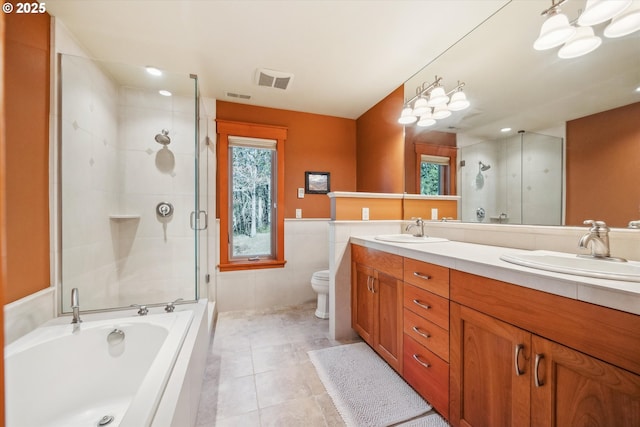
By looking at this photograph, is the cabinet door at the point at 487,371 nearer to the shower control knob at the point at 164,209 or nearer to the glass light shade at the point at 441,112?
the glass light shade at the point at 441,112

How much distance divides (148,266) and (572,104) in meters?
3.24

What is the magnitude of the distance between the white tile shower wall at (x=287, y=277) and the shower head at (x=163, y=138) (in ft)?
3.42

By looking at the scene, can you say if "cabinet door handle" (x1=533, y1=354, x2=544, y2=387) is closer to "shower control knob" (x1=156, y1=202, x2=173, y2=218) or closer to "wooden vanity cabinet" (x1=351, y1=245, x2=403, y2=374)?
"wooden vanity cabinet" (x1=351, y1=245, x2=403, y2=374)

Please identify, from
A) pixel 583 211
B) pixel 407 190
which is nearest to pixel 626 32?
pixel 583 211

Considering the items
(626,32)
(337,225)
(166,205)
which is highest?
(626,32)

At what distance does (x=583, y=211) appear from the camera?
122cm

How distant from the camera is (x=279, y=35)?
1.78 m

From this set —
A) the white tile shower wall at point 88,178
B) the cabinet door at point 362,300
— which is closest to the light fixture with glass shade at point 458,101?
the cabinet door at point 362,300

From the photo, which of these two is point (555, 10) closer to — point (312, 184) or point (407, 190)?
point (407, 190)

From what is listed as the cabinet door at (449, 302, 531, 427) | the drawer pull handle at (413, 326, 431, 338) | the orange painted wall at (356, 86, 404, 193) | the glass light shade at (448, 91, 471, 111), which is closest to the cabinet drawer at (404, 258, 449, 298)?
the cabinet door at (449, 302, 531, 427)

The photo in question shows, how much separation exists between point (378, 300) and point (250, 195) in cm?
193

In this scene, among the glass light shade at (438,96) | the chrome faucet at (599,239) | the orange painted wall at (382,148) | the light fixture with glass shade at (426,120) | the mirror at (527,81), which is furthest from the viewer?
the orange painted wall at (382,148)

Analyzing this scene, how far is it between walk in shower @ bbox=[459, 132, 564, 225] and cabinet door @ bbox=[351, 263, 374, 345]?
87 cm

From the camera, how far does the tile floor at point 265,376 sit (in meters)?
1.31
